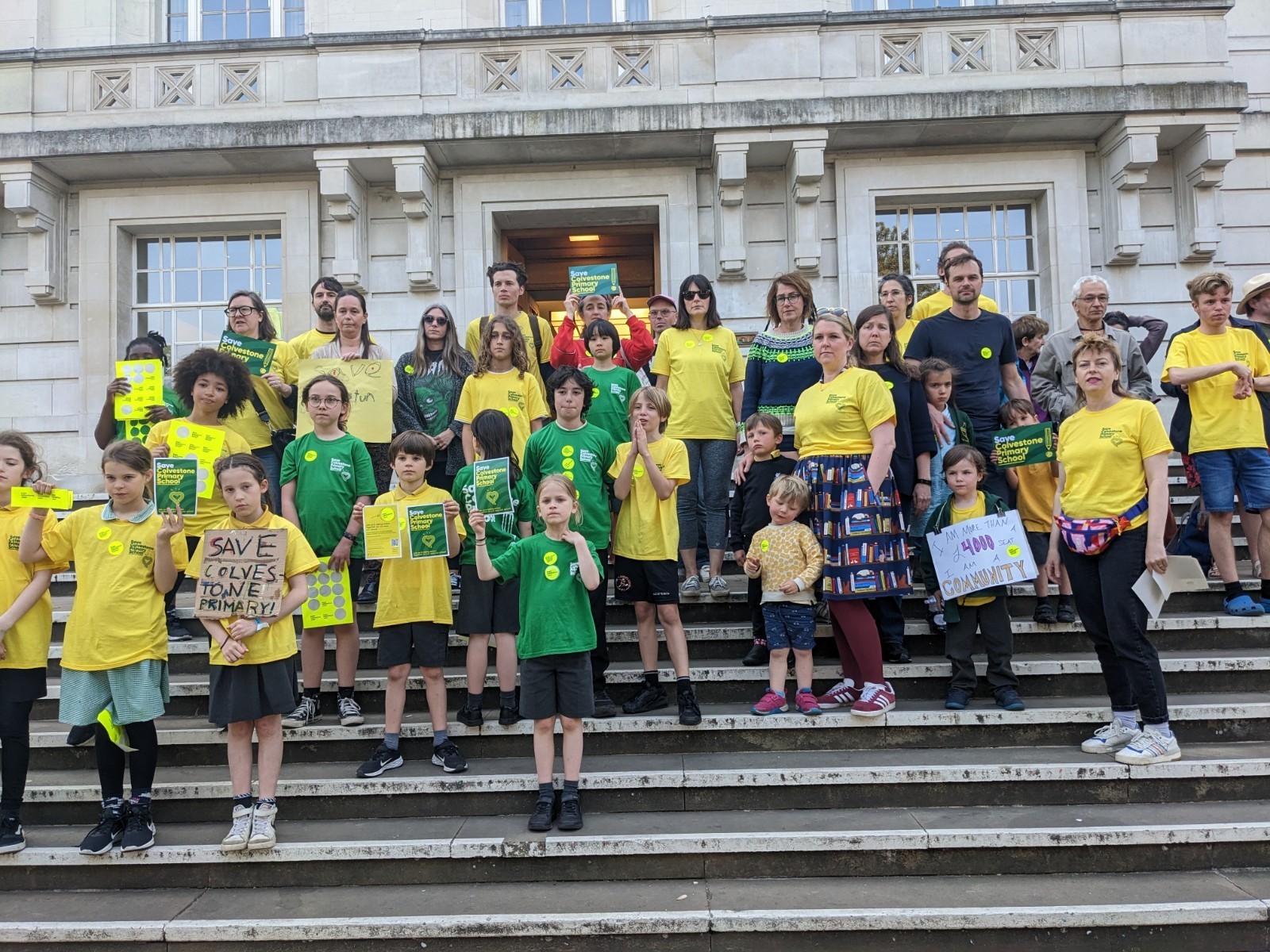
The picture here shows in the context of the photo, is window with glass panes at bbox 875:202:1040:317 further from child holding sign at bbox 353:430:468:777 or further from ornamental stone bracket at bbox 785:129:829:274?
child holding sign at bbox 353:430:468:777

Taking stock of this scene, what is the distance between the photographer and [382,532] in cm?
462

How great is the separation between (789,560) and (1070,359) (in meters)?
2.94

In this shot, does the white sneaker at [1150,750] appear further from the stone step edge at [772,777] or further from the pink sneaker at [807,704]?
the pink sneaker at [807,704]

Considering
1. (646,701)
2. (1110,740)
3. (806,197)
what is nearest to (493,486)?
(646,701)

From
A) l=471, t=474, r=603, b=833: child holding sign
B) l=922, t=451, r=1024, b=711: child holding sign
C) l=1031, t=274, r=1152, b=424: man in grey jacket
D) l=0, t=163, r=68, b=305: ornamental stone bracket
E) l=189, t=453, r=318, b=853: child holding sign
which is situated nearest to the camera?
l=189, t=453, r=318, b=853: child holding sign

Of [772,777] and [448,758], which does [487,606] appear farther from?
[772,777]

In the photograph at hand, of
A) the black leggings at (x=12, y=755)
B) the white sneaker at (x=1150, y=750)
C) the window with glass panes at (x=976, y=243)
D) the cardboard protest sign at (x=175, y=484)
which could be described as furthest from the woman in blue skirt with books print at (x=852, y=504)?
the window with glass panes at (x=976, y=243)

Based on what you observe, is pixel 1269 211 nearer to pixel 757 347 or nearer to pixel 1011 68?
pixel 1011 68

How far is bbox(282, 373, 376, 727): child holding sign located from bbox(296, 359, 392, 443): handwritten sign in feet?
1.32

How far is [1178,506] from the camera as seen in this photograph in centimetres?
723

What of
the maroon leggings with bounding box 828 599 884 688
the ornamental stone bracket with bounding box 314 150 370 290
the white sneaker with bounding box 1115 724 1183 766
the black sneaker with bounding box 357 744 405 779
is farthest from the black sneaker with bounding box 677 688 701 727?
the ornamental stone bracket with bounding box 314 150 370 290

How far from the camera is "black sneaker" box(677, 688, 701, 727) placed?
4.72 m

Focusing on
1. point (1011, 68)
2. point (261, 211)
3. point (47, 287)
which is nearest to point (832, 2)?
point (1011, 68)

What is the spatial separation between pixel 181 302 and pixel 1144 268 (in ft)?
36.0
